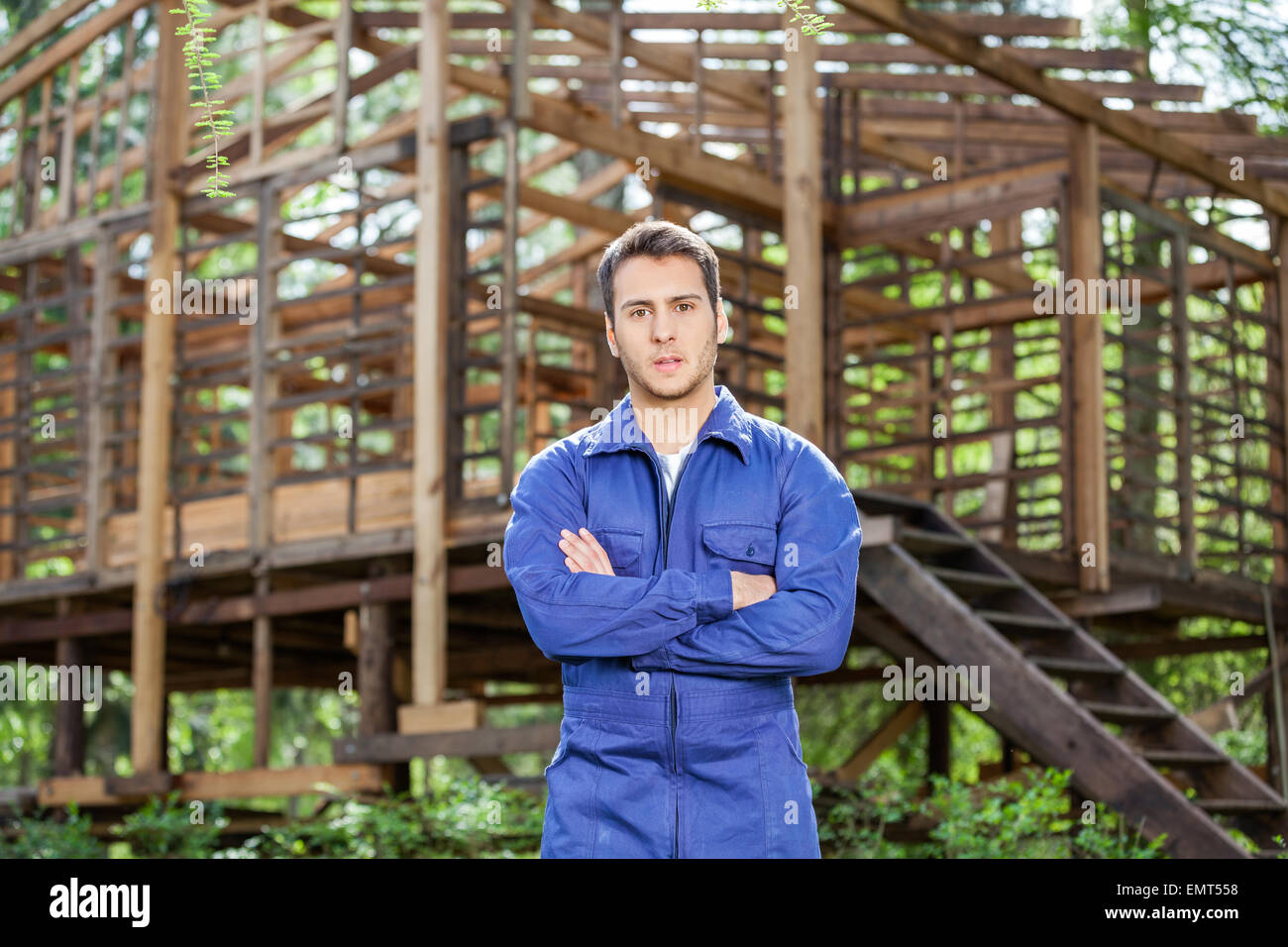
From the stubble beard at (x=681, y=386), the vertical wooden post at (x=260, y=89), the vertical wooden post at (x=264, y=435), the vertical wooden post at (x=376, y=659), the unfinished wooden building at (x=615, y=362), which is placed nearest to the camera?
the stubble beard at (x=681, y=386)

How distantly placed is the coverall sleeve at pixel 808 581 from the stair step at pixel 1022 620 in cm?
555

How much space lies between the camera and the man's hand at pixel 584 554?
11.1ft

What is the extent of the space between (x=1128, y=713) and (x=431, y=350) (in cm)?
450

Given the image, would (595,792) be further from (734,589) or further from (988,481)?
(988,481)

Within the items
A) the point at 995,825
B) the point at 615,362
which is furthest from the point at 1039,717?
the point at 615,362

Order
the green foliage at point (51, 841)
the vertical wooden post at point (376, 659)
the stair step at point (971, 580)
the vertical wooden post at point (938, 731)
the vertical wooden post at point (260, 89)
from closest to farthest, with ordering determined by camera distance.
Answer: the stair step at point (971, 580) → the green foliage at point (51, 841) → the vertical wooden post at point (376, 659) → the vertical wooden post at point (260, 89) → the vertical wooden post at point (938, 731)

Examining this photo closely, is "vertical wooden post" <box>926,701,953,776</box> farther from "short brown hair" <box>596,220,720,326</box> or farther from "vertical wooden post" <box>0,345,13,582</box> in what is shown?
"short brown hair" <box>596,220,720,326</box>

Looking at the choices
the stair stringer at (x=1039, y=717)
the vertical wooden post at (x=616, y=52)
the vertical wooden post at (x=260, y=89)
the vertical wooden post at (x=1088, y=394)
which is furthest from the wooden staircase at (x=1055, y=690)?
the vertical wooden post at (x=260, y=89)

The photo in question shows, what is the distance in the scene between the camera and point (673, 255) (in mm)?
3357

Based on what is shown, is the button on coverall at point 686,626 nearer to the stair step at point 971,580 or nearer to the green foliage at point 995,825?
the green foliage at point 995,825

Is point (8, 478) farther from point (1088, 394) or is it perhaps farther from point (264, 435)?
point (1088, 394)

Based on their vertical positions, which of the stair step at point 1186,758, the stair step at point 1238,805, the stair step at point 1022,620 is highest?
the stair step at point 1022,620

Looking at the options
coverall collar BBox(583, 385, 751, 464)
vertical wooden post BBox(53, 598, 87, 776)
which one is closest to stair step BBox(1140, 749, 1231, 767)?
coverall collar BBox(583, 385, 751, 464)

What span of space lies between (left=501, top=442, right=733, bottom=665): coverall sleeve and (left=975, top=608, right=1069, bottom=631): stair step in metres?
5.64
